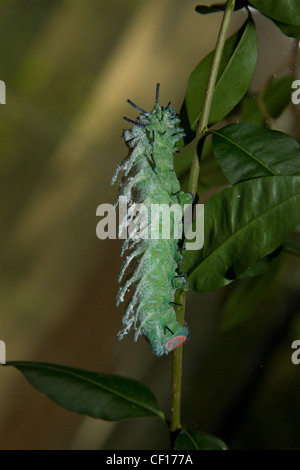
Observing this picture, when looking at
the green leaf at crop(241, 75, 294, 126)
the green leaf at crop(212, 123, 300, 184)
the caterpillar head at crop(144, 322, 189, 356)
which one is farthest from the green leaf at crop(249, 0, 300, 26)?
the caterpillar head at crop(144, 322, 189, 356)

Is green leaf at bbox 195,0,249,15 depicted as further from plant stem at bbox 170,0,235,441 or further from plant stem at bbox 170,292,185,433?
plant stem at bbox 170,292,185,433

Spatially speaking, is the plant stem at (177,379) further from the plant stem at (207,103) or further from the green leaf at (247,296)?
the green leaf at (247,296)

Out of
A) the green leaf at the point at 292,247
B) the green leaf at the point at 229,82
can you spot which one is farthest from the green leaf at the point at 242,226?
the green leaf at the point at 292,247

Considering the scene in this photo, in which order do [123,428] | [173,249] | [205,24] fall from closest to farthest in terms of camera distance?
[173,249], [205,24], [123,428]

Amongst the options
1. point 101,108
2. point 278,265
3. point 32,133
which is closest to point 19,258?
point 32,133

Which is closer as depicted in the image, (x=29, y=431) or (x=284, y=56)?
(x=284, y=56)

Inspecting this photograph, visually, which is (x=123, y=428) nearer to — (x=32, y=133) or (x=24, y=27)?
(x=32, y=133)

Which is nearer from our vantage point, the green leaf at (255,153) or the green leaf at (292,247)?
the green leaf at (255,153)
